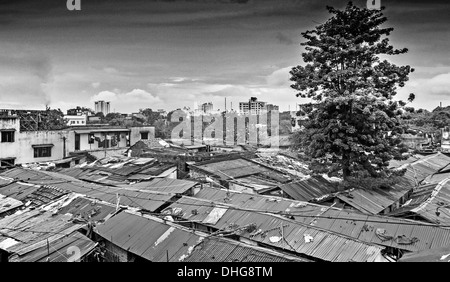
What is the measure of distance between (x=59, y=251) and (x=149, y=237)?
166 centimetres

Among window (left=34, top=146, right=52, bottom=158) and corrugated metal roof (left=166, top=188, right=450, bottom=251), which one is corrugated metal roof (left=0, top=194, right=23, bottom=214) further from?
window (left=34, top=146, right=52, bottom=158)

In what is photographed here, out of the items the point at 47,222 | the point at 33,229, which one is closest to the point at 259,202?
the point at 47,222

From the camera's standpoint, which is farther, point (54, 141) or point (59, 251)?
point (54, 141)

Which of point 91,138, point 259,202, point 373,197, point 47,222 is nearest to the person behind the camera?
point 47,222

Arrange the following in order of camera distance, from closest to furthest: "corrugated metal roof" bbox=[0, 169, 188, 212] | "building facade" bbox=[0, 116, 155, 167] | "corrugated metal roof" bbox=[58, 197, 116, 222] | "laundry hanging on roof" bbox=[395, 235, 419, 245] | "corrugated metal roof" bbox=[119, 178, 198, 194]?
"laundry hanging on roof" bbox=[395, 235, 419, 245] < "corrugated metal roof" bbox=[58, 197, 116, 222] < "corrugated metal roof" bbox=[0, 169, 188, 212] < "corrugated metal roof" bbox=[119, 178, 198, 194] < "building facade" bbox=[0, 116, 155, 167]

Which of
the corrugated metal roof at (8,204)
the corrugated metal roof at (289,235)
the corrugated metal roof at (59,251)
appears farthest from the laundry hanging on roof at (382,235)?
the corrugated metal roof at (8,204)

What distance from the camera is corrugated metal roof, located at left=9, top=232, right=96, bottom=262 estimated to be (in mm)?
6414

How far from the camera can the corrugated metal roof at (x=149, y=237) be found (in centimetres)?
656

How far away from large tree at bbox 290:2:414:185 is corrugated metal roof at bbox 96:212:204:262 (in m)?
7.36

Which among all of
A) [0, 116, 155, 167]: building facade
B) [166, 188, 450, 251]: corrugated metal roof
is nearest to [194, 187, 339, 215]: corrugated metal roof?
[166, 188, 450, 251]: corrugated metal roof

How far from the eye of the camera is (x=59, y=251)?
21.7 feet

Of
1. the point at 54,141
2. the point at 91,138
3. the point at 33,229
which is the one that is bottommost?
the point at 33,229

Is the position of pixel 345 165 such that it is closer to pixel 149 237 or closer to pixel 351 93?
pixel 351 93
